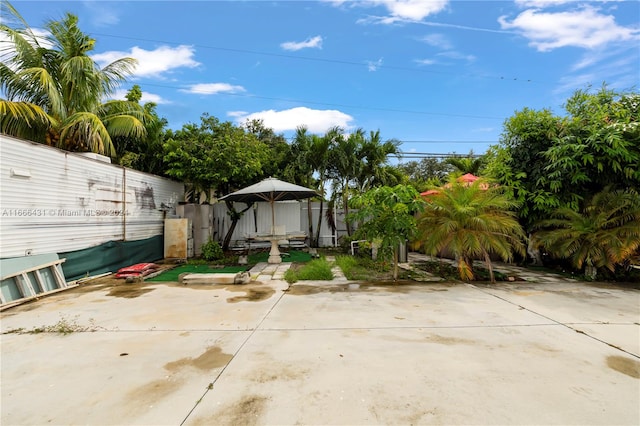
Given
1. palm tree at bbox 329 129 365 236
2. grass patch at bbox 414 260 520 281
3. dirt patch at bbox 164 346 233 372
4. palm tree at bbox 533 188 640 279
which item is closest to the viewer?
dirt patch at bbox 164 346 233 372

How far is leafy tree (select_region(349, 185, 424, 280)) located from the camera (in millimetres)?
5969

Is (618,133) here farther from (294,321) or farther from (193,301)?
(193,301)

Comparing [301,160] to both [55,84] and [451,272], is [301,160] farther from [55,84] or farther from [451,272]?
[55,84]

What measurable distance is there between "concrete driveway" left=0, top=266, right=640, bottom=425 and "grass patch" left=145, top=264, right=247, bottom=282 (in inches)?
79.1

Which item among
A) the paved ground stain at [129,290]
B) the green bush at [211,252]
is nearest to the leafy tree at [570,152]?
the green bush at [211,252]

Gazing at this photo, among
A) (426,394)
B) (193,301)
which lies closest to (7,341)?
(193,301)

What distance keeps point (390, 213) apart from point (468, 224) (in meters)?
1.62

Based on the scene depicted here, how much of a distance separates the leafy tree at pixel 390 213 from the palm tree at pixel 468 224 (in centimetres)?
45

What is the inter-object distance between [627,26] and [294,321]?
9.72m

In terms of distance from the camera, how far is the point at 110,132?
9602mm

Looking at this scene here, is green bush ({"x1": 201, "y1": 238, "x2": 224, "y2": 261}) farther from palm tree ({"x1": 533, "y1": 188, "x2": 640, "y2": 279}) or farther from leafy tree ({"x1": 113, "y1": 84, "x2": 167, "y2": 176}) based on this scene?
palm tree ({"x1": 533, "y1": 188, "x2": 640, "y2": 279})

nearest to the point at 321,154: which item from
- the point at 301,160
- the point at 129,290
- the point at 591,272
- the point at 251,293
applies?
the point at 301,160

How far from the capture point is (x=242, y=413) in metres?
2.00

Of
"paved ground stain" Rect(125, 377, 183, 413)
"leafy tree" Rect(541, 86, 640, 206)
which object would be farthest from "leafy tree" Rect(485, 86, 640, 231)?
"paved ground stain" Rect(125, 377, 183, 413)
